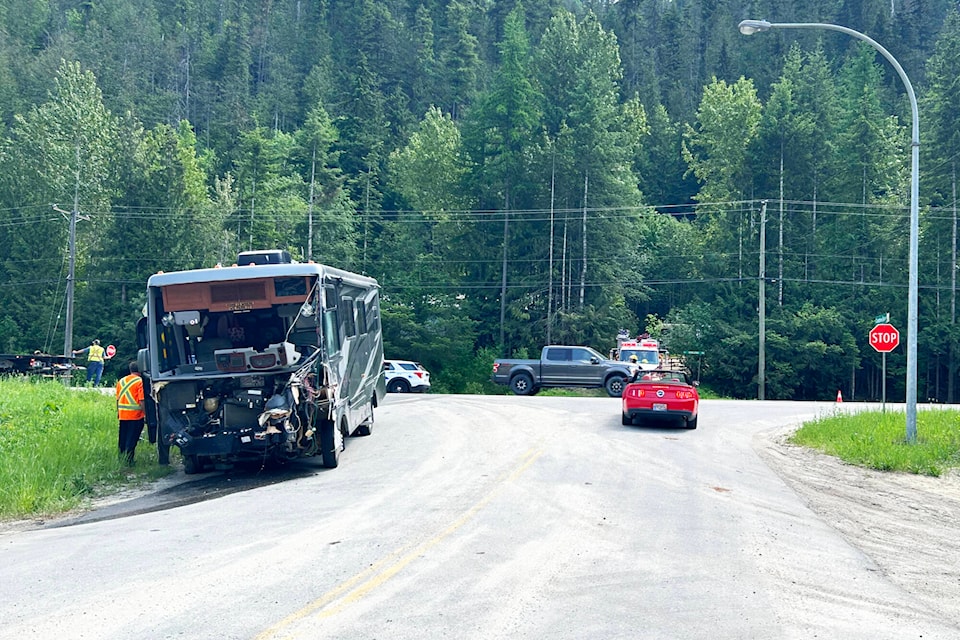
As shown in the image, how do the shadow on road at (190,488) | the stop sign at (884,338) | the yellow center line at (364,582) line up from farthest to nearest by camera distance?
1. the stop sign at (884,338)
2. the shadow on road at (190,488)
3. the yellow center line at (364,582)

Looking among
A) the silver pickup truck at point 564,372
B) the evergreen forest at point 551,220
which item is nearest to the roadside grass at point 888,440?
the silver pickup truck at point 564,372

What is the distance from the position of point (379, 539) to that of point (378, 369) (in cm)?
1182

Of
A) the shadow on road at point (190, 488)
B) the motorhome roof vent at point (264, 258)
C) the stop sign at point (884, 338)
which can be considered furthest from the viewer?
the stop sign at point (884, 338)

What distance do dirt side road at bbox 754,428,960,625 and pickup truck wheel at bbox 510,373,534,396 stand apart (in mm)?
20220

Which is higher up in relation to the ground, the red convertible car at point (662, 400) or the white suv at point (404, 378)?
the red convertible car at point (662, 400)

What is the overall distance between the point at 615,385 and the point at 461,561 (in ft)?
97.3

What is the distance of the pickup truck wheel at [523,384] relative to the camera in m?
38.9

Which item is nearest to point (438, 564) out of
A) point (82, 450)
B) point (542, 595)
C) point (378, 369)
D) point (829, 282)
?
point (542, 595)

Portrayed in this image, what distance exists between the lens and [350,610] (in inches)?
271

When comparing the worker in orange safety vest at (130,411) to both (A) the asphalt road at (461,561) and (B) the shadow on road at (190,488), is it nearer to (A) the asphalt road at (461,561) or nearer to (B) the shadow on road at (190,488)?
(B) the shadow on road at (190,488)

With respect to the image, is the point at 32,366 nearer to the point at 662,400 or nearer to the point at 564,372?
the point at 564,372

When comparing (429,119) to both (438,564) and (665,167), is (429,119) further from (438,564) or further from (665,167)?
(438,564)

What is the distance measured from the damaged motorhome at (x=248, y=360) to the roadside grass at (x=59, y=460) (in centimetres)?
115

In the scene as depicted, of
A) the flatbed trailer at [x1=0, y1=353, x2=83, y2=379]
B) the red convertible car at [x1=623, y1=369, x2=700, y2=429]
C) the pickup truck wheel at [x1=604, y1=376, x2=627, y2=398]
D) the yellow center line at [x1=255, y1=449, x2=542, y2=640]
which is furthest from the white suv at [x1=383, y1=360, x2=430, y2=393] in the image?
the yellow center line at [x1=255, y1=449, x2=542, y2=640]
